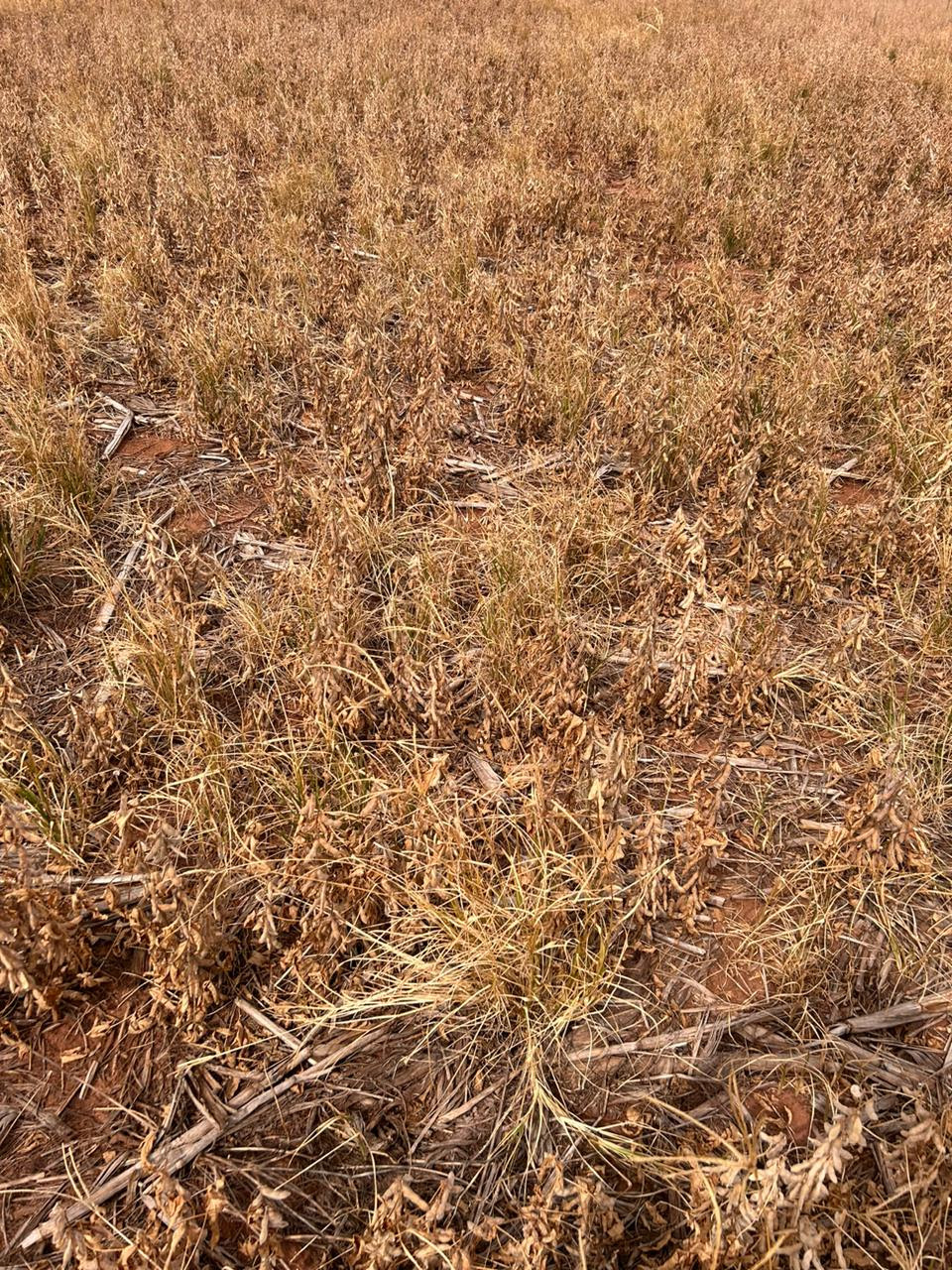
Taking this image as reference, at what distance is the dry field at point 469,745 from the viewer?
169 centimetres

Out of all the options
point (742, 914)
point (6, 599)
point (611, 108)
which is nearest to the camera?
point (742, 914)

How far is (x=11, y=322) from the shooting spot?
4.27m

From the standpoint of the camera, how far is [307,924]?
200cm

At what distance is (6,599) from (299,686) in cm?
129

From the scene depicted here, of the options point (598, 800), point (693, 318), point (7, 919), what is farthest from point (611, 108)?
point (7, 919)

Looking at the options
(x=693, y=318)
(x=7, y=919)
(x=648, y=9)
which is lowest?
(x=7, y=919)

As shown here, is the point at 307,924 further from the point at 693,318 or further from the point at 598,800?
the point at 693,318

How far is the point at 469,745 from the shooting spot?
2.64 metres

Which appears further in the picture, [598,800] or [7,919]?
[598,800]

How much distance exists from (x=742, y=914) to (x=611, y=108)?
8.75m

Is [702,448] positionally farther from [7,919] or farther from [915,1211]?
[7,919]

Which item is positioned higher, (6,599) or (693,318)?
(693,318)

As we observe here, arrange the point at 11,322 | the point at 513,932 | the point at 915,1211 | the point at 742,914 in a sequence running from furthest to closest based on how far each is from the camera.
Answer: the point at 11,322, the point at 742,914, the point at 513,932, the point at 915,1211

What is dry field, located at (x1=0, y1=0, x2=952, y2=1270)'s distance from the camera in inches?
66.7
